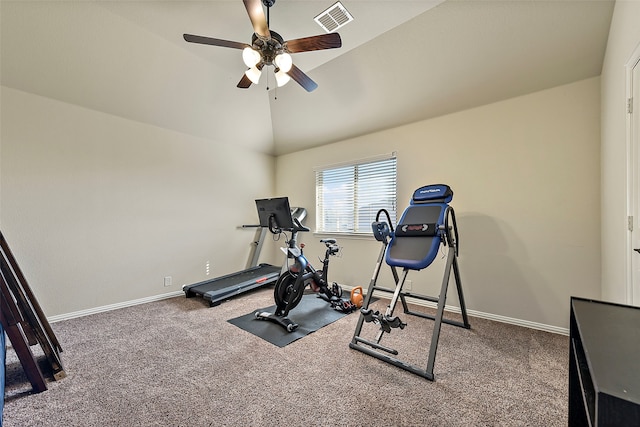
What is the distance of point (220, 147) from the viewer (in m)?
4.55

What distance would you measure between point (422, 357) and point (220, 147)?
432 cm

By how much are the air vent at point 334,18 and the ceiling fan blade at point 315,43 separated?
1.82 ft

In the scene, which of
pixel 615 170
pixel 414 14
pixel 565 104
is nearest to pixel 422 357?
pixel 615 170

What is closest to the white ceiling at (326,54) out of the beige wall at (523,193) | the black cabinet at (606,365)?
the beige wall at (523,193)

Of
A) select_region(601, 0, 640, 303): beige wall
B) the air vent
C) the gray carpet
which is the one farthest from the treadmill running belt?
select_region(601, 0, 640, 303): beige wall

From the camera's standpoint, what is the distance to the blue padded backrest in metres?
2.32

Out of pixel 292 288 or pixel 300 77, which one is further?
pixel 292 288

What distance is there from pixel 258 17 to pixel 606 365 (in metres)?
2.56

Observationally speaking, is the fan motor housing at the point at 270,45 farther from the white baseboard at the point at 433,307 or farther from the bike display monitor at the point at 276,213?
the white baseboard at the point at 433,307

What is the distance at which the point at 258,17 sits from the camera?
1.92 meters

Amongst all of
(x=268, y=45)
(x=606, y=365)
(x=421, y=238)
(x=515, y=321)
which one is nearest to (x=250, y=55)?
(x=268, y=45)

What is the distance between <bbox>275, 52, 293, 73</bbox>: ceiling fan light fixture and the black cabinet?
8.29 feet

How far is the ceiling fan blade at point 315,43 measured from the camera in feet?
6.67

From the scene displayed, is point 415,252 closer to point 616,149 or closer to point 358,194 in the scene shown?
point 616,149
